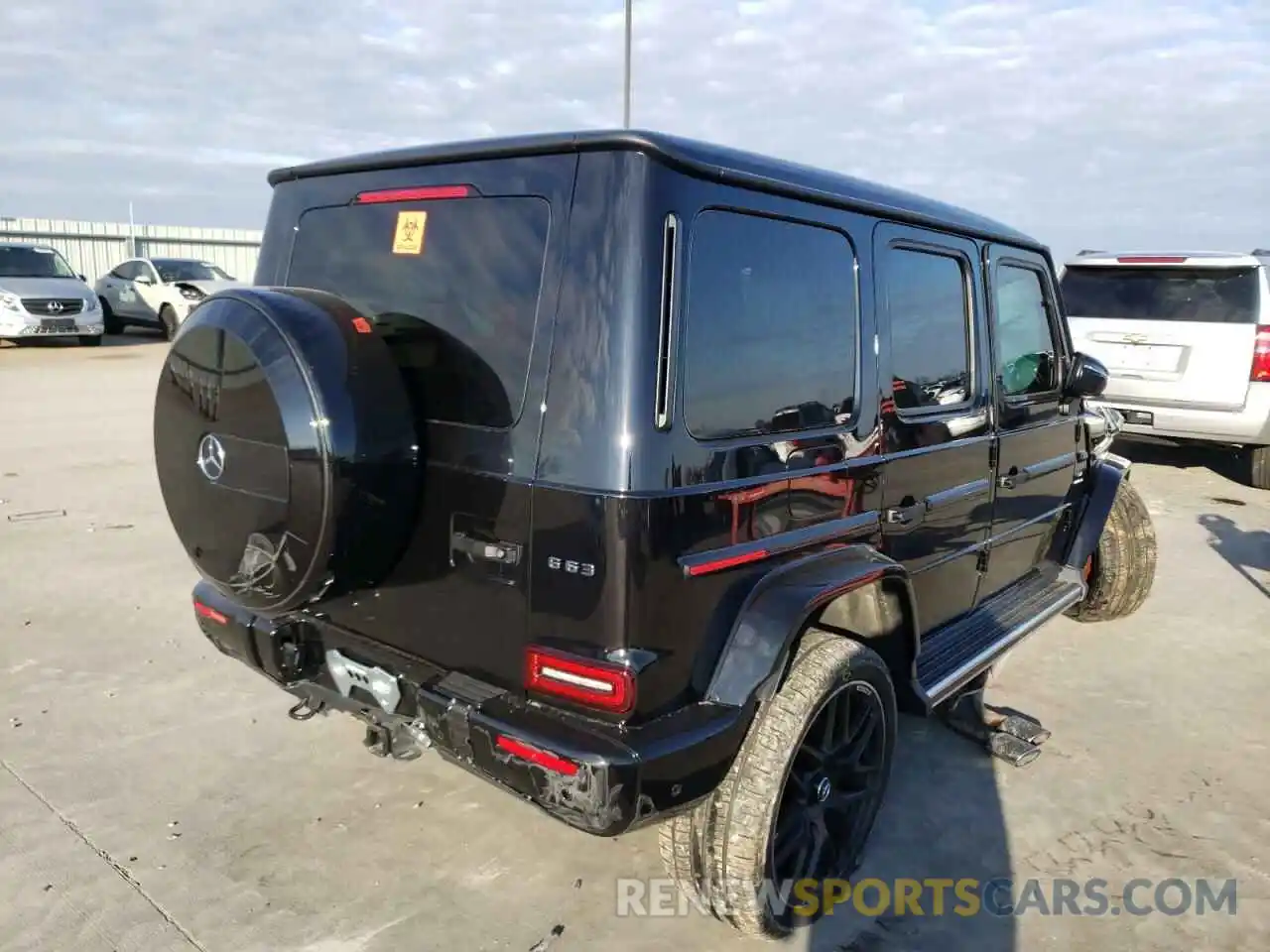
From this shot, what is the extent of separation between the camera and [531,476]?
233 cm

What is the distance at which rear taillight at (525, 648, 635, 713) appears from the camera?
7.34ft

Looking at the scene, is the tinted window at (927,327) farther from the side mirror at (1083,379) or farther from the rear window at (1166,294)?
the rear window at (1166,294)

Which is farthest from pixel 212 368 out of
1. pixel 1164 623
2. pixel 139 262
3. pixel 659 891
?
pixel 139 262

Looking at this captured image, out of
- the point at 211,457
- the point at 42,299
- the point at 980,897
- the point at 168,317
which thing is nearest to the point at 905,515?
the point at 980,897

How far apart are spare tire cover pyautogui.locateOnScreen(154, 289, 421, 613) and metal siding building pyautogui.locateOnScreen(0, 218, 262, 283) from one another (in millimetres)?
22449

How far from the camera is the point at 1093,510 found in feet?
15.8

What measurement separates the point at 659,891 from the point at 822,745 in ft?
2.19

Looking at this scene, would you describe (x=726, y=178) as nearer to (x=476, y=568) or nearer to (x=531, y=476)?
(x=531, y=476)

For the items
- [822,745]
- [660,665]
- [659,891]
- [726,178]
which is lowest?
[659,891]

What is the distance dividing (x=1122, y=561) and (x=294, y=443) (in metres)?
4.57

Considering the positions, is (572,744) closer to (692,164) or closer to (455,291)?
(455,291)

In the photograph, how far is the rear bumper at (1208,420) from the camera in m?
8.16

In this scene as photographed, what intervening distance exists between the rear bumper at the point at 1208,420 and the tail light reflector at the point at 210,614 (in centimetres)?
741

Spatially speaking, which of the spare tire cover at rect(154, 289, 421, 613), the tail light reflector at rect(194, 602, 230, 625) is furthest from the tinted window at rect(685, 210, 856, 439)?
the tail light reflector at rect(194, 602, 230, 625)
